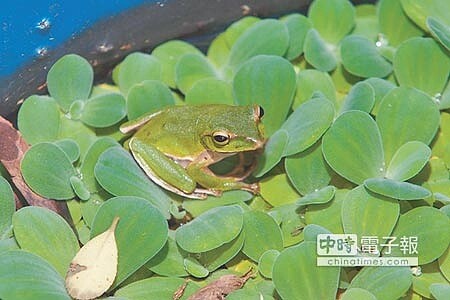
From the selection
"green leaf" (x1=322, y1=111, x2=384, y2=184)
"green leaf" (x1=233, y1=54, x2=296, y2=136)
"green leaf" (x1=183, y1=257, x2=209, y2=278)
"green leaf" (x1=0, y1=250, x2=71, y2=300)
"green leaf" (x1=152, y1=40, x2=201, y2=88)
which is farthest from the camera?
"green leaf" (x1=152, y1=40, x2=201, y2=88)

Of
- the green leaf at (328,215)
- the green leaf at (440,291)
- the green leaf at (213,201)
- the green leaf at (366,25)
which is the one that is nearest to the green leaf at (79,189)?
the green leaf at (213,201)

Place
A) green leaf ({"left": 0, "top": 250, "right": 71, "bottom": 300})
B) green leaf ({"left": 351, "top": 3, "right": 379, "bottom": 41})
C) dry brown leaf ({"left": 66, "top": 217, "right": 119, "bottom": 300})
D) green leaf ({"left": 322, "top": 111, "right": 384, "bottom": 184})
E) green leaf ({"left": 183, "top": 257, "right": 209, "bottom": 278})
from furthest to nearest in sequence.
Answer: green leaf ({"left": 351, "top": 3, "right": 379, "bottom": 41}) → green leaf ({"left": 322, "top": 111, "right": 384, "bottom": 184}) → green leaf ({"left": 183, "top": 257, "right": 209, "bottom": 278}) → dry brown leaf ({"left": 66, "top": 217, "right": 119, "bottom": 300}) → green leaf ({"left": 0, "top": 250, "right": 71, "bottom": 300})

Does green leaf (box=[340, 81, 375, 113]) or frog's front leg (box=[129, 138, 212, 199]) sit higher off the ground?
frog's front leg (box=[129, 138, 212, 199])

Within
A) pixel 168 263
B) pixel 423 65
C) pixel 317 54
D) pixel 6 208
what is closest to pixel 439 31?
pixel 423 65

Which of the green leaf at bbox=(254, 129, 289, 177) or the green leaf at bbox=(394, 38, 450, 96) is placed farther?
the green leaf at bbox=(394, 38, 450, 96)

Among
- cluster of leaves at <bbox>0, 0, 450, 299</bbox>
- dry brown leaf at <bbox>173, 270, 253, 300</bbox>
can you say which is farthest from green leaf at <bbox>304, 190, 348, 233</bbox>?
dry brown leaf at <bbox>173, 270, 253, 300</bbox>

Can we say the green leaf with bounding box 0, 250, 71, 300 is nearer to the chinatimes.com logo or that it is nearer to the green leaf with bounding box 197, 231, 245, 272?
the green leaf with bounding box 197, 231, 245, 272

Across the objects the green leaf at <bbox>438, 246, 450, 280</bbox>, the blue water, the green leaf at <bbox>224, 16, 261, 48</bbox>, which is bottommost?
the green leaf at <bbox>438, 246, 450, 280</bbox>
